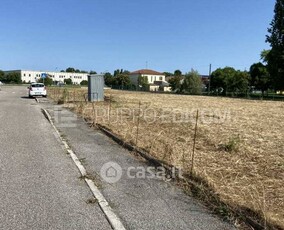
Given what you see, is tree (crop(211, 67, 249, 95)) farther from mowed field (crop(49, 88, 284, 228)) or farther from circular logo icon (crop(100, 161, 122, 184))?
circular logo icon (crop(100, 161, 122, 184))

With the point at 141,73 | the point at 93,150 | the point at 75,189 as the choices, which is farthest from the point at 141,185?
the point at 141,73

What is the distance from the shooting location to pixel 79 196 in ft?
17.7

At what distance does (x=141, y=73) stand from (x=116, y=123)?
526 feet

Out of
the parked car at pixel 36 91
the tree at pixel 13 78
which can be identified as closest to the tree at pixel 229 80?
the parked car at pixel 36 91

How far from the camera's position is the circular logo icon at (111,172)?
6.37m

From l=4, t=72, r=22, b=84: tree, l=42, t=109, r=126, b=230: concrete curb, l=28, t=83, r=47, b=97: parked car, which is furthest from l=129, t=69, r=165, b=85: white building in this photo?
l=42, t=109, r=126, b=230: concrete curb

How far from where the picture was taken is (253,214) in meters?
4.52

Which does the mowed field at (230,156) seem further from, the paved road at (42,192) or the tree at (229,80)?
the tree at (229,80)

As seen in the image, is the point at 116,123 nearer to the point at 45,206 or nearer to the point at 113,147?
the point at 113,147

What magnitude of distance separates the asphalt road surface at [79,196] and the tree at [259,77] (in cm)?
8307

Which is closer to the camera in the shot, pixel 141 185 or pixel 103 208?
pixel 103 208

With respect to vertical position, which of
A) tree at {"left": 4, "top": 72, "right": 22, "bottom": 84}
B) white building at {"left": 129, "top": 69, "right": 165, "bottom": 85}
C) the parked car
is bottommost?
tree at {"left": 4, "top": 72, "right": 22, "bottom": 84}

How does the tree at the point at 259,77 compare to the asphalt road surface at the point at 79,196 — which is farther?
the tree at the point at 259,77

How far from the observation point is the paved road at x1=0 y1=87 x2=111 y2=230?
4375 mm
